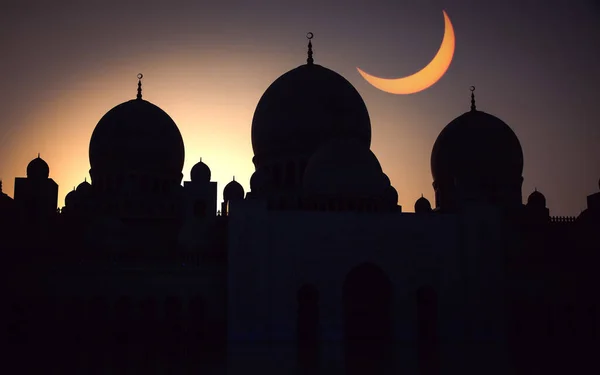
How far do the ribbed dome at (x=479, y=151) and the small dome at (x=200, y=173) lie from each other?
836 cm

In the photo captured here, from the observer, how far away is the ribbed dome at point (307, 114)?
79.2ft

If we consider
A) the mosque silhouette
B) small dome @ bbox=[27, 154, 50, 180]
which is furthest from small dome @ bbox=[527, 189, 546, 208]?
small dome @ bbox=[27, 154, 50, 180]

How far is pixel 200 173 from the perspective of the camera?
2492 centimetres

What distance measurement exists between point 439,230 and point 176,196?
993cm

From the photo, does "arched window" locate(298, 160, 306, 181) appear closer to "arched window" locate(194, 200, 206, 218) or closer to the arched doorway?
"arched window" locate(194, 200, 206, 218)

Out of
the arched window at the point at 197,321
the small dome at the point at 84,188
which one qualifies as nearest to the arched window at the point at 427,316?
the arched window at the point at 197,321

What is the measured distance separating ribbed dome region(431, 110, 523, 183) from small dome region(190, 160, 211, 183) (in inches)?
329

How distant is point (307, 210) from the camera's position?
20.2m

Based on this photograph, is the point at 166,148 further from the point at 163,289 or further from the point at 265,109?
the point at 163,289

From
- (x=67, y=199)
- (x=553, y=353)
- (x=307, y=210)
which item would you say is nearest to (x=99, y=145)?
(x=67, y=199)

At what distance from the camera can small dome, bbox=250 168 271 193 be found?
75.9ft

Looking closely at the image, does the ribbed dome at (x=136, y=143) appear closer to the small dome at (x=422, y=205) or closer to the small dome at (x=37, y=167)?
the small dome at (x=37, y=167)

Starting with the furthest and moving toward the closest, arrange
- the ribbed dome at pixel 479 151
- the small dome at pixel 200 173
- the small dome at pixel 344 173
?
the ribbed dome at pixel 479 151 → the small dome at pixel 200 173 → the small dome at pixel 344 173

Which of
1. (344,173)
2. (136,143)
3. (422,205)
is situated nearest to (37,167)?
(136,143)
